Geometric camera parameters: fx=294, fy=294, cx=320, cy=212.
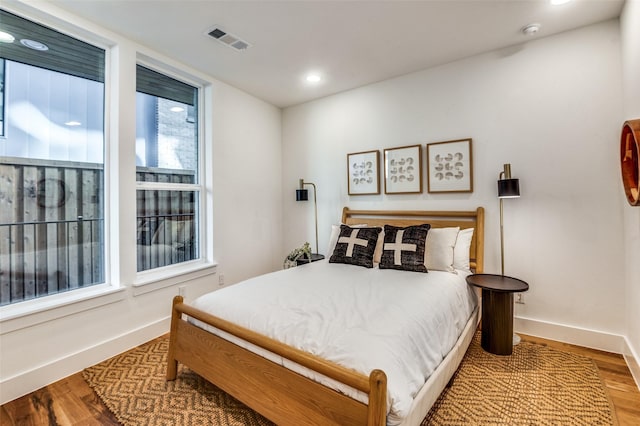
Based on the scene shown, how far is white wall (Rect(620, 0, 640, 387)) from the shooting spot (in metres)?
1.96

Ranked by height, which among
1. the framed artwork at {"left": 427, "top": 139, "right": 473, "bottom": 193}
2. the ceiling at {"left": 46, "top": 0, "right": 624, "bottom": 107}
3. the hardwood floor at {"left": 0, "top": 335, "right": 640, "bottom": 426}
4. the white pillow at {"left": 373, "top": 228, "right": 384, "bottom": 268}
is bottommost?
the hardwood floor at {"left": 0, "top": 335, "right": 640, "bottom": 426}

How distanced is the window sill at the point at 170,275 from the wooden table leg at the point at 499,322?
2.81 meters

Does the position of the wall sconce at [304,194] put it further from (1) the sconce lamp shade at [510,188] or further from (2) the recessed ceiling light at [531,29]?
(2) the recessed ceiling light at [531,29]

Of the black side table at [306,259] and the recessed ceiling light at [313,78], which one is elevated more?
the recessed ceiling light at [313,78]

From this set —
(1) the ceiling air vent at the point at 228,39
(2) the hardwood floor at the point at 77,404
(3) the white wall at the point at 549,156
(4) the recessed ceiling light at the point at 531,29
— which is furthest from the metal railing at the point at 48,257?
(4) the recessed ceiling light at the point at 531,29

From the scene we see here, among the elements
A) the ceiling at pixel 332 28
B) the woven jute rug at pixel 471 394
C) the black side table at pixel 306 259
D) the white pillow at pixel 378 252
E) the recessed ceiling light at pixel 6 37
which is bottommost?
the woven jute rug at pixel 471 394

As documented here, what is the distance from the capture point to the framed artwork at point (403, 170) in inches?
130

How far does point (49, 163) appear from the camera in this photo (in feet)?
7.48

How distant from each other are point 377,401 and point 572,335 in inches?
97.6

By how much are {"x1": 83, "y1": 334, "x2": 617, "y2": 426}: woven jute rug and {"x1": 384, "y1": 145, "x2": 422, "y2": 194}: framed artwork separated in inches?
69.5

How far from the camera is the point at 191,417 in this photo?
1719 millimetres

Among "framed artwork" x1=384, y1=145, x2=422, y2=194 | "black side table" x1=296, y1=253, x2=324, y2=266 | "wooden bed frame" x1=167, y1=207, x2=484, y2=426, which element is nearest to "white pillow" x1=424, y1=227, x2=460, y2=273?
"framed artwork" x1=384, y1=145, x2=422, y2=194

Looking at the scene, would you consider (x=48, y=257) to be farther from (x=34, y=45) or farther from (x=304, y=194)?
(x=304, y=194)

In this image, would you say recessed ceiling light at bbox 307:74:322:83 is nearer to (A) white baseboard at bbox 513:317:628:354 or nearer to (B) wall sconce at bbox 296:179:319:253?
(B) wall sconce at bbox 296:179:319:253
